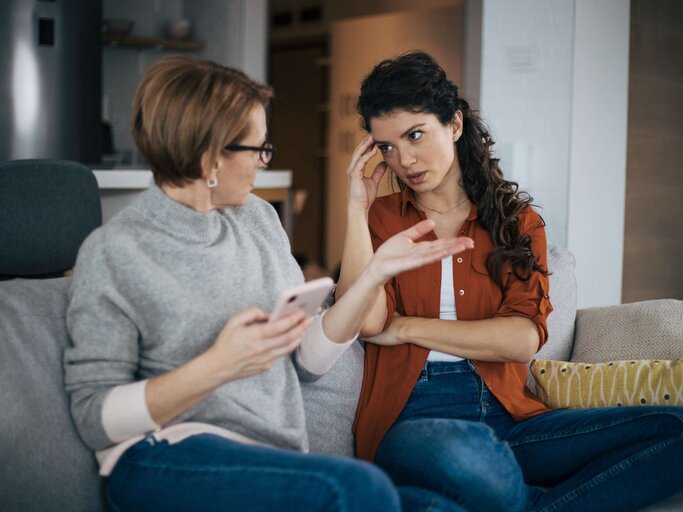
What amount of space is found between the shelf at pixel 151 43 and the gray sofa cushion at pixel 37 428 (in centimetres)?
476

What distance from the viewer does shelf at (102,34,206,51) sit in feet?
20.1

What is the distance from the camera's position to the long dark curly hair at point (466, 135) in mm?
2068

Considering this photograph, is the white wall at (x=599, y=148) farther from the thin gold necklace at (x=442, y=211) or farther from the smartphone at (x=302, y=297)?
the smartphone at (x=302, y=297)

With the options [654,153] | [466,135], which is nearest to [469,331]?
[466,135]

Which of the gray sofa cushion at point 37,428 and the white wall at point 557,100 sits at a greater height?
the white wall at point 557,100

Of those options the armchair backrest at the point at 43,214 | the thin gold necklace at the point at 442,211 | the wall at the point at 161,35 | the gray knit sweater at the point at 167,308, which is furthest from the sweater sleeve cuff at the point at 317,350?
the wall at the point at 161,35

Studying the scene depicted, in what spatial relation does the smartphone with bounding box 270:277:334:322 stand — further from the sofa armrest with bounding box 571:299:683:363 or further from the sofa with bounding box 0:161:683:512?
the sofa armrest with bounding box 571:299:683:363

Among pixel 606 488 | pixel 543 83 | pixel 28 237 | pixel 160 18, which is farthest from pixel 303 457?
pixel 160 18

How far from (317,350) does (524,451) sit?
55 centimetres

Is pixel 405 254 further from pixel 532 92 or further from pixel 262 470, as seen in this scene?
pixel 532 92

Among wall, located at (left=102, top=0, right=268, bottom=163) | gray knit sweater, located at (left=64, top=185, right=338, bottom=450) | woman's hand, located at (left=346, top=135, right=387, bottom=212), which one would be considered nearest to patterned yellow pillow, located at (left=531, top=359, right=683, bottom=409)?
woman's hand, located at (left=346, top=135, right=387, bottom=212)

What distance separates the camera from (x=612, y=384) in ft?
7.11

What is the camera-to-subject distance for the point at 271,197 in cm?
470

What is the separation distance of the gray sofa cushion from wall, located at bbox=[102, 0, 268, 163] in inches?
177
